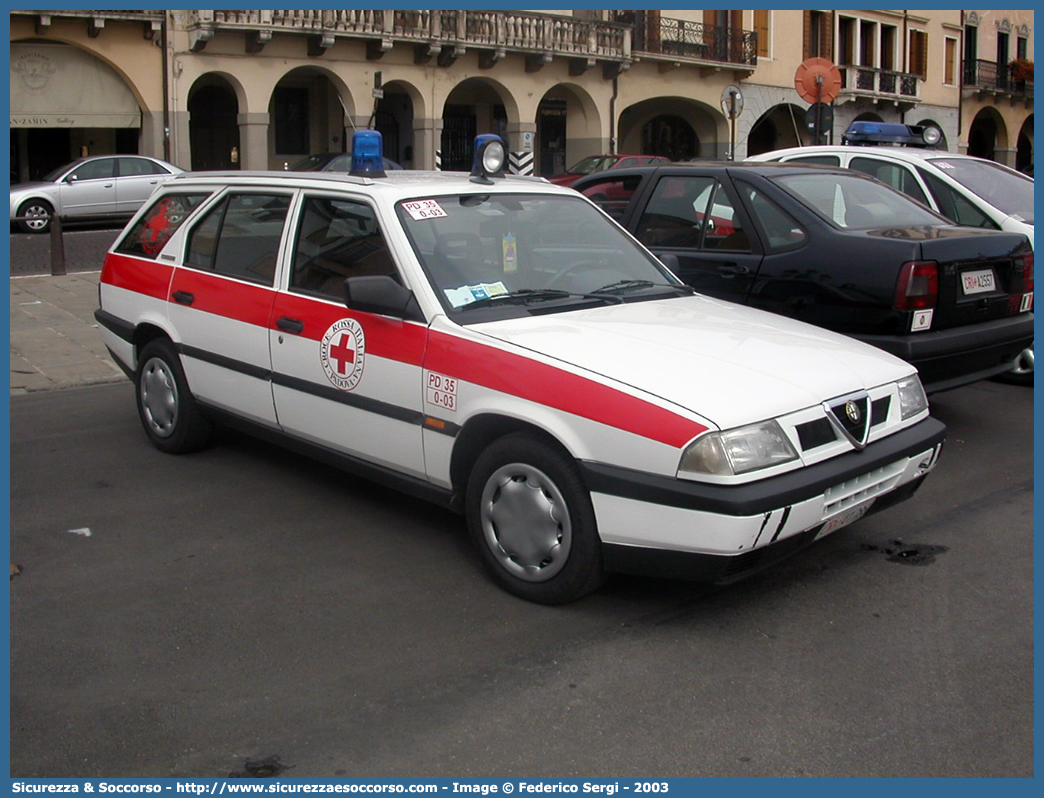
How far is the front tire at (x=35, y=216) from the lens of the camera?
64.7 feet

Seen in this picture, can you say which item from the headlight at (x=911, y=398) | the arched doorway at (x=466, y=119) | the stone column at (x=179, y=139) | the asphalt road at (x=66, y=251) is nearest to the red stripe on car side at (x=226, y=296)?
the headlight at (x=911, y=398)

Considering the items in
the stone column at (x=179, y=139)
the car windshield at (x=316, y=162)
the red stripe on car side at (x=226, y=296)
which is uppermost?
the stone column at (x=179, y=139)

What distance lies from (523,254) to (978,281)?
2.90 metres

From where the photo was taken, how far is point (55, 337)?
10.5 meters

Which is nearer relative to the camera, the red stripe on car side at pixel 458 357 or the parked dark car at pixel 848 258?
the red stripe on car side at pixel 458 357

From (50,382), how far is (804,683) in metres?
6.85

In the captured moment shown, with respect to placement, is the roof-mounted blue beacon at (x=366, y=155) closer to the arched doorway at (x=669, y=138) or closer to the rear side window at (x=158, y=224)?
the rear side window at (x=158, y=224)

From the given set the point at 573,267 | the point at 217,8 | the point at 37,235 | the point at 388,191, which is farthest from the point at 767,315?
the point at 217,8

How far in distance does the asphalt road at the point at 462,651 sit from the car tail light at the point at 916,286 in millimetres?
1016

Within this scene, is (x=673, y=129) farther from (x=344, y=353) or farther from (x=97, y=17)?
(x=344, y=353)

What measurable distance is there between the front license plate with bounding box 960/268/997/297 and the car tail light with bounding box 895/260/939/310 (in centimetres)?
30

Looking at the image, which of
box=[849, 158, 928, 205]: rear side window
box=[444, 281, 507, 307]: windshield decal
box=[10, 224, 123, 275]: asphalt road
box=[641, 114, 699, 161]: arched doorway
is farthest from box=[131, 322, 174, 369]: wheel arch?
box=[641, 114, 699, 161]: arched doorway

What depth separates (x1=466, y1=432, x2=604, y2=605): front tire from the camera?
4.22 meters

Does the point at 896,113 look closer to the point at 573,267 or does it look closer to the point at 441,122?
the point at 441,122
